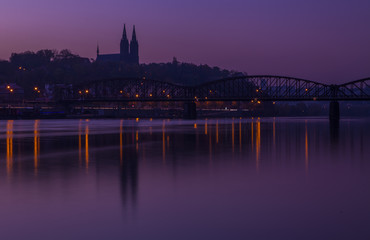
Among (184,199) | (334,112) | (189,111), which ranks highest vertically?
(189,111)

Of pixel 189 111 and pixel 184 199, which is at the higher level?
pixel 189 111

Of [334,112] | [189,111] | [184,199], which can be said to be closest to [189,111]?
[189,111]

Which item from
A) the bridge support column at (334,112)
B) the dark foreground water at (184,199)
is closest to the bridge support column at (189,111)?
the bridge support column at (334,112)

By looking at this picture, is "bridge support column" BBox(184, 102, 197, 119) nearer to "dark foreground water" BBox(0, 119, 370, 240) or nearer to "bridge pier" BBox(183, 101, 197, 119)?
"bridge pier" BBox(183, 101, 197, 119)

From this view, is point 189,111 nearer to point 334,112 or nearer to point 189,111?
point 189,111

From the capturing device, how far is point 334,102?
163 meters

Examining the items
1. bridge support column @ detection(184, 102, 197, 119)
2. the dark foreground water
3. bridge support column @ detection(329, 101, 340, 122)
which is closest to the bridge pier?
bridge support column @ detection(184, 102, 197, 119)

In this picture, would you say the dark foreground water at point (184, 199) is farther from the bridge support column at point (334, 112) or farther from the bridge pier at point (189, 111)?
the bridge pier at point (189, 111)

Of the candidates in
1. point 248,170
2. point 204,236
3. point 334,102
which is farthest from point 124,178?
point 334,102

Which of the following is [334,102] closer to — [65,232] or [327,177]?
[327,177]

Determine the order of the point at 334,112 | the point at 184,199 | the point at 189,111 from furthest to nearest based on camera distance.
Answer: the point at 189,111 → the point at 334,112 → the point at 184,199

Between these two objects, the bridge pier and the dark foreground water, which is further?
the bridge pier

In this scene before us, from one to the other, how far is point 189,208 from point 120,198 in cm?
291

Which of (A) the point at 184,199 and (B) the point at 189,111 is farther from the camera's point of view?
(B) the point at 189,111
